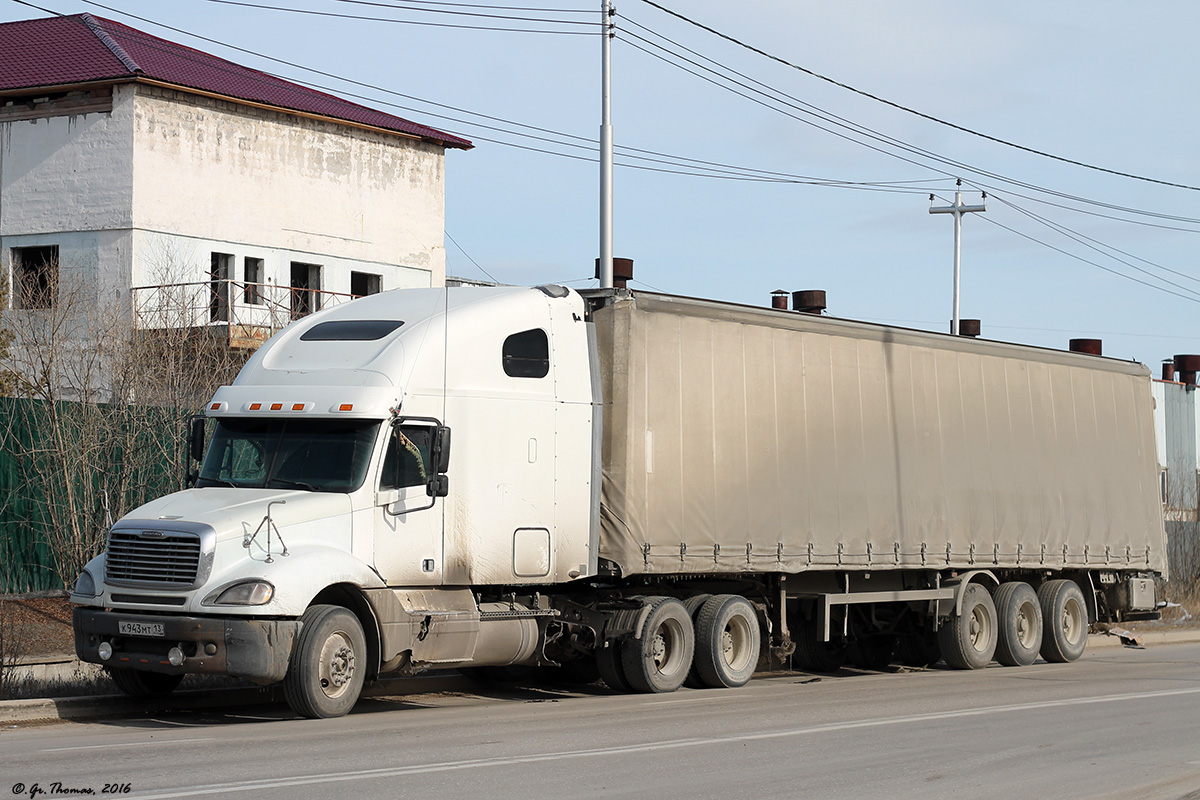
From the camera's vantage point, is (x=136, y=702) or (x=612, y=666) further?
(x=612, y=666)

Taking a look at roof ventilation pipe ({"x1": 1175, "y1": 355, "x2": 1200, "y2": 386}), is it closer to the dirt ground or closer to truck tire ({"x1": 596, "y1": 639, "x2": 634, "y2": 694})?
truck tire ({"x1": 596, "y1": 639, "x2": 634, "y2": 694})

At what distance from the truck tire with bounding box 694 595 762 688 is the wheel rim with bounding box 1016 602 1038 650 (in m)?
5.62

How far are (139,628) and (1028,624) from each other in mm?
13147

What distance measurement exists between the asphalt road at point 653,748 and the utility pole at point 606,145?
8.26 m

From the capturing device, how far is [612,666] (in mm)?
15484

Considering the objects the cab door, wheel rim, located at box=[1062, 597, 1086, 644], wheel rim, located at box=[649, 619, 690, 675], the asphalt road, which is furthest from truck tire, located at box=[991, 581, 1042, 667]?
the cab door

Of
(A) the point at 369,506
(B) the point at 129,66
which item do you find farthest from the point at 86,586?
(B) the point at 129,66

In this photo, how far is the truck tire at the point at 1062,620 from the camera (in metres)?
20.8

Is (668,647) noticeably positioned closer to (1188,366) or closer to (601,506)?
(601,506)

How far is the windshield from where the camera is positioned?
43.0ft

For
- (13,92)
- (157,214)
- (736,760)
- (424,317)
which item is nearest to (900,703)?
(736,760)

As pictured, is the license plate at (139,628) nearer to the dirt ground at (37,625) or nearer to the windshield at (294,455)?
the windshield at (294,455)

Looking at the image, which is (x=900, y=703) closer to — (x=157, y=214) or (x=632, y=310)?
(x=632, y=310)

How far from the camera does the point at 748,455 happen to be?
53.8 ft
